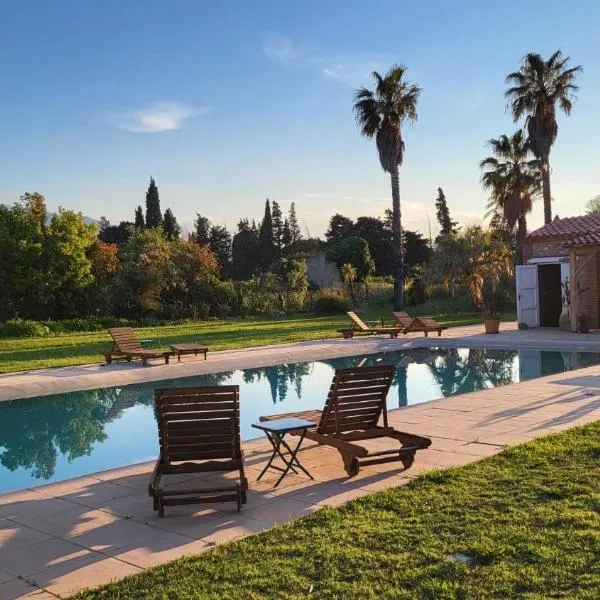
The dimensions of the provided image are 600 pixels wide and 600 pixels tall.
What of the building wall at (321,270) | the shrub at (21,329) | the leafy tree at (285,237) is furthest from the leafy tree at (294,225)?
the shrub at (21,329)

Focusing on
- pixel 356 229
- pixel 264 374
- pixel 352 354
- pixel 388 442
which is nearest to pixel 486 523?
pixel 388 442

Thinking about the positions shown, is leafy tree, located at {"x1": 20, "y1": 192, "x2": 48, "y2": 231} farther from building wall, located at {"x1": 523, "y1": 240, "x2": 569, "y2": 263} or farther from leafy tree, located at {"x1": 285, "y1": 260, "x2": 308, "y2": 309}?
building wall, located at {"x1": 523, "y1": 240, "x2": 569, "y2": 263}

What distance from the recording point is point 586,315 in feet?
70.4

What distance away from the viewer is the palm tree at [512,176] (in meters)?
33.6

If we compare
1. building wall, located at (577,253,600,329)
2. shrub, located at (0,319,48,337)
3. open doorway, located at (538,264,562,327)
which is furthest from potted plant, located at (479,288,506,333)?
shrub, located at (0,319,48,337)

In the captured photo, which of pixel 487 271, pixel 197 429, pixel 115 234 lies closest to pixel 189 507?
pixel 197 429

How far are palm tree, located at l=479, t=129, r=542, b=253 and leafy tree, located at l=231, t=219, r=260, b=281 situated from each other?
27115mm

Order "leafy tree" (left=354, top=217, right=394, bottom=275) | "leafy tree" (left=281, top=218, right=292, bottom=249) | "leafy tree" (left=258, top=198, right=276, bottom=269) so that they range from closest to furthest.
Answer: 1. "leafy tree" (left=354, top=217, right=394, bottom=275)
2. "leafy tree" (left=258, top=198, right=276, bottom=269)
3. "leafy tree" (left=281, top=218, right=292, bottom=249)

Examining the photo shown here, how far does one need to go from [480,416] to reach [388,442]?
1.71 meters

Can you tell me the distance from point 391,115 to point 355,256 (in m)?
17.2

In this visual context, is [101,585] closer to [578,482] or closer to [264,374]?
[578,482]

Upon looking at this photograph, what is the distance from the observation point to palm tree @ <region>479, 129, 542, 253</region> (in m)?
33.6

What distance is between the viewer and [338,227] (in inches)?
2414

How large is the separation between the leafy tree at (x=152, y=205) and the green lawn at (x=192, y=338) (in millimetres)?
22008
